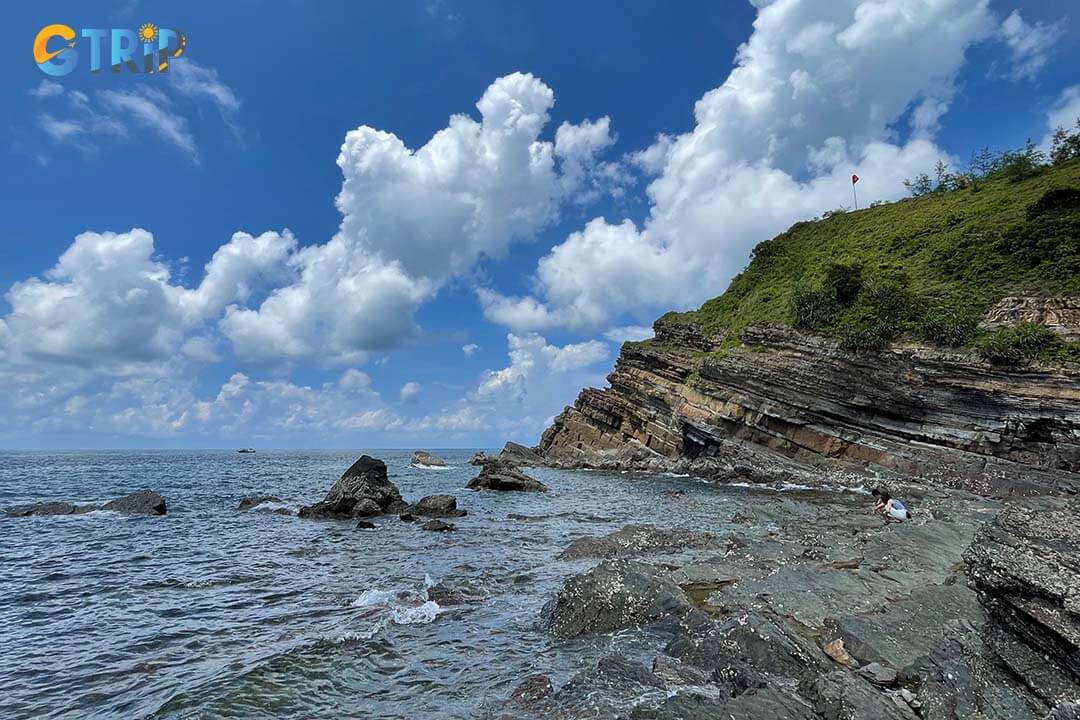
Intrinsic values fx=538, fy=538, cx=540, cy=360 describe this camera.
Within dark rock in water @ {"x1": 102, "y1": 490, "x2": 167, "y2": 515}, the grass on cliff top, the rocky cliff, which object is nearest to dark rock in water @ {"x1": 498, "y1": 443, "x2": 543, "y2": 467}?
the rocky cliff

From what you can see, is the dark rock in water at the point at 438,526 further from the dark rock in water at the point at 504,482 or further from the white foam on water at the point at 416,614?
the dark rock in water at the point at 504,482

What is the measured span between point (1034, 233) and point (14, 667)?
6444 centimetres

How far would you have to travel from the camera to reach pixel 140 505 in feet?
111

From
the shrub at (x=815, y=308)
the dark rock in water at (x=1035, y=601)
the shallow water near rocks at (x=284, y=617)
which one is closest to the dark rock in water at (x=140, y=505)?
the shallow water near rocks at (x=284, y=617)

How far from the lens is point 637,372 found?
71.6m

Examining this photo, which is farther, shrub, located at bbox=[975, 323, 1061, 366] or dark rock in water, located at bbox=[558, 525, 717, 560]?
shrub, located at bbox=[975, 323, 1061, 366]

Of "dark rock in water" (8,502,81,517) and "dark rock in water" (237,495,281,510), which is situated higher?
"dark rock in water" (8,502,81,517)

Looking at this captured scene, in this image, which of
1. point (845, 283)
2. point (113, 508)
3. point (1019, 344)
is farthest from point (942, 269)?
point (113, 508)

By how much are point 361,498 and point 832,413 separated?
129 ft

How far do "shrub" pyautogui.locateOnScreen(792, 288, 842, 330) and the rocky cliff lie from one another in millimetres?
1697

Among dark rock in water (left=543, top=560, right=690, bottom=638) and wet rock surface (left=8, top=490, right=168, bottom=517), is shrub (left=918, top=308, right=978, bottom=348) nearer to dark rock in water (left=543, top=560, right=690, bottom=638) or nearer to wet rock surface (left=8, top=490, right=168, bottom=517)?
dark rock in water (left=543, top=560, right=690, bottom=638)

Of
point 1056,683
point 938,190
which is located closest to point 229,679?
point 1056,683

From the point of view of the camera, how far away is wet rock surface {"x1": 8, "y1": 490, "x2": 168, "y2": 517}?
33.1 meters

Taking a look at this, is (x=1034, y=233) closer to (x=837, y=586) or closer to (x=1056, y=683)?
(x=837, y=586)
